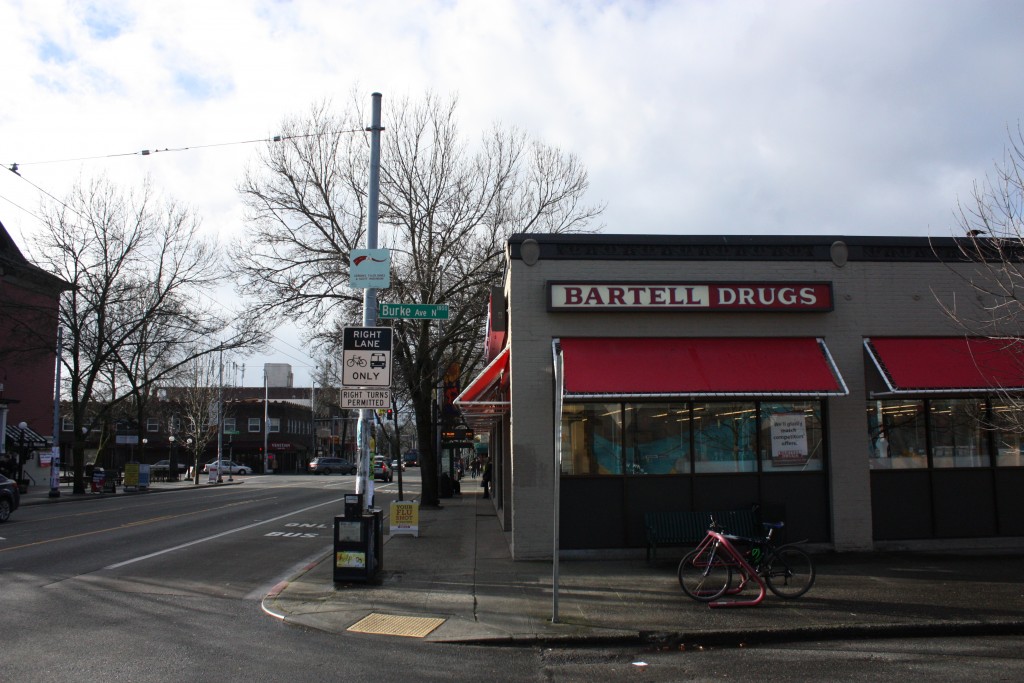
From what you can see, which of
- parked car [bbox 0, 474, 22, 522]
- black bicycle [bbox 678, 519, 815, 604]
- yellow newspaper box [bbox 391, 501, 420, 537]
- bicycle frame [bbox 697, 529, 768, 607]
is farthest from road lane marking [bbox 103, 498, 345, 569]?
bicycle frame [bbox 697, 529, 768, 607]

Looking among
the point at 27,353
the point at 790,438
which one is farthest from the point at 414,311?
the point at 27,353

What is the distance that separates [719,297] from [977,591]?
18.4 feet

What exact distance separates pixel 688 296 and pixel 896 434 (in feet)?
14.5

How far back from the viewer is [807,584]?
30.8ft

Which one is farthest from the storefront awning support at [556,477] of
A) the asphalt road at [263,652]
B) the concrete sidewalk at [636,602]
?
the asphalt road at [263,652]

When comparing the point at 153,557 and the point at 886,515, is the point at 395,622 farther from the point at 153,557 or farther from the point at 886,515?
the point at 886,515

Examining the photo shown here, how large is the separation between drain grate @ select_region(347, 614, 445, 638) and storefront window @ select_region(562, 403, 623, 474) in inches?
175

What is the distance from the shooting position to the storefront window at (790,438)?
12953mm

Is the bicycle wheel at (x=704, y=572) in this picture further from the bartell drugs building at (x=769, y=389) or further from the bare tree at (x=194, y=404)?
the bare tree at (x=194, y=404)

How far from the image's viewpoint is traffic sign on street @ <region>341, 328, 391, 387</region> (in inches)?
445

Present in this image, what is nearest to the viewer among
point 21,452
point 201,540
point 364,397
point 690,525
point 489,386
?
point 364,397

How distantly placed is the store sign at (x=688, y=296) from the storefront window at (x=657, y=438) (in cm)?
172

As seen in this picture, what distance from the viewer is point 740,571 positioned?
9.52 m

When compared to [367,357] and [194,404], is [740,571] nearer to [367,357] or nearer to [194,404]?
[367,357]
